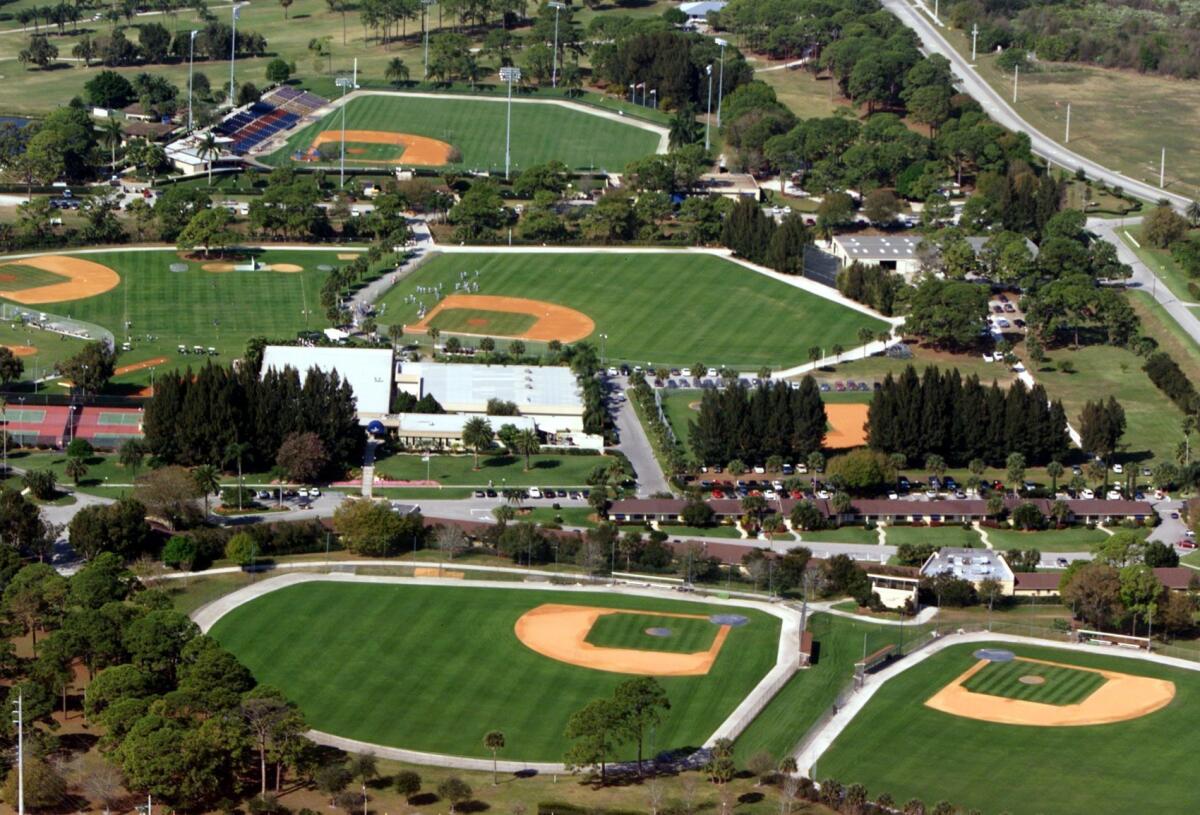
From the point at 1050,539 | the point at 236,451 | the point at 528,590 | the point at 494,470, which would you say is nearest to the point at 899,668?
the point at 528,590

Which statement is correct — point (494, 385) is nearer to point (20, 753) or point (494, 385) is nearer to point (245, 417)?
point (245, 417)

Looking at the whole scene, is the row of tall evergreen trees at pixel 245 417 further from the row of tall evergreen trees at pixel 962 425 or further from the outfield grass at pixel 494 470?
the row of tall evergreen trees at pixel 962 425

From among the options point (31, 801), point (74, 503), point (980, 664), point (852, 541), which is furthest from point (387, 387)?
point (31, 801)

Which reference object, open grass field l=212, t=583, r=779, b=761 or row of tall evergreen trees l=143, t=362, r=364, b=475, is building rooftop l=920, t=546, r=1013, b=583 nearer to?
open grass field l=212, t=583, r=779, b=761

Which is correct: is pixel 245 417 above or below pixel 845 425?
above

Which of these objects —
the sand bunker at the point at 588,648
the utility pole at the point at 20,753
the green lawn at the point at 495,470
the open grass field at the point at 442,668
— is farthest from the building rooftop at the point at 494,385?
the utility pole at the point at 20,753

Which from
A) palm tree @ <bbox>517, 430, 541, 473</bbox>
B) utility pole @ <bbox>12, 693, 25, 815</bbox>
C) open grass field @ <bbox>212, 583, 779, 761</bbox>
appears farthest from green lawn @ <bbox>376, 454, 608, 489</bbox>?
utility pole @ <bbox>12, 693, 25, 815</bbox>
